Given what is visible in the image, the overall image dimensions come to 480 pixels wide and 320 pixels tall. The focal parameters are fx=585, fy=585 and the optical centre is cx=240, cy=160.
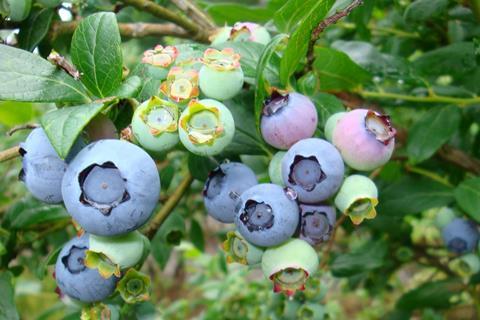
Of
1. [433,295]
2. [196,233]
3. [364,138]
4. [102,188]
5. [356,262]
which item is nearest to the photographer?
[102,188]

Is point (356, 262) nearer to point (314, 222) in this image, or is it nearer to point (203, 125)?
point (314, 222)

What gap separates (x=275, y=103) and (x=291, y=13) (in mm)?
182

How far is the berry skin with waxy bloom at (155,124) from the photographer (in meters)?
0.72

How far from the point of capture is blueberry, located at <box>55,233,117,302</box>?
31.5 inches

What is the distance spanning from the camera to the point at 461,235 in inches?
55.5

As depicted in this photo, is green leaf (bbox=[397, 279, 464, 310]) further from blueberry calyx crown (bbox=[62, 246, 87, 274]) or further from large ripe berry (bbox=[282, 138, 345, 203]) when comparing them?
blueberry calyx crown (bbox=[62, 246, 87, 274])

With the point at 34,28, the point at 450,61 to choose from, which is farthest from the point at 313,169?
the point at 450,61

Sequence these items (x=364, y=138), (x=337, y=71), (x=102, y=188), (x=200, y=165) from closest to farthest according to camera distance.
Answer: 1. (x=102, y=188)
2. (x=364, y=138)
3. (x=200, y=165)
4. (x=337, y=71)

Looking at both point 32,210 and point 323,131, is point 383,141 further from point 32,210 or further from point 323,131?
point 32,210

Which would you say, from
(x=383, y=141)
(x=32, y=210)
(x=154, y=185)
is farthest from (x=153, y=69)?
(x=32, y=210)

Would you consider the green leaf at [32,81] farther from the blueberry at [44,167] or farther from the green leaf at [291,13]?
the green leaf at [291,13]

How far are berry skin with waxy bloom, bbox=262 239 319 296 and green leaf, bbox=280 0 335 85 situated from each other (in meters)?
0.25

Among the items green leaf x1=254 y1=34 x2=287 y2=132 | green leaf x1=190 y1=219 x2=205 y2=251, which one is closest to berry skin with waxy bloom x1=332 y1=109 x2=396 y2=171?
green leaf x1=254 y1=34 x2=287 y2=132

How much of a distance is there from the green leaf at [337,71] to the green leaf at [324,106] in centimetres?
12
